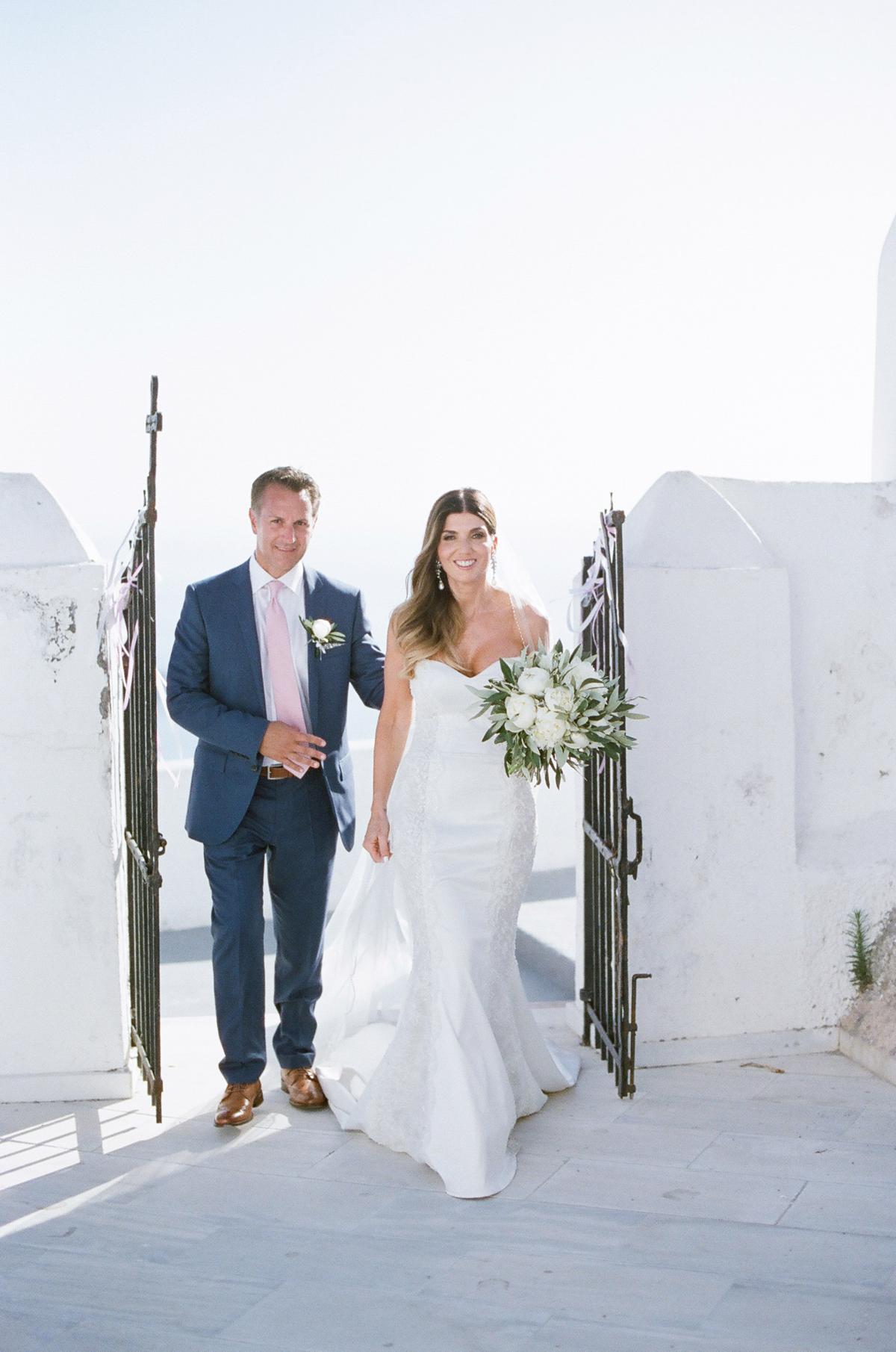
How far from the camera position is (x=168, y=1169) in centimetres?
398

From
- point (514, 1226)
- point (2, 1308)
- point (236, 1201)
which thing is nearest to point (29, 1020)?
point (236, 1201)

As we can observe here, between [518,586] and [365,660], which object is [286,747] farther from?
[518,586]

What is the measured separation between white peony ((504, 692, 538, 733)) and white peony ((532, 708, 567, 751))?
0.02m

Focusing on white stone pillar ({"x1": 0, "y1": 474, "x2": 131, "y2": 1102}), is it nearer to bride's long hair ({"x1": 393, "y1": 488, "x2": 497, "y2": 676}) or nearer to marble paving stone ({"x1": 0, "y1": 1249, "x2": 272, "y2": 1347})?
bride's long hair ({"x1": 393, "y1": 488, "x2": 497, "y2": 676})

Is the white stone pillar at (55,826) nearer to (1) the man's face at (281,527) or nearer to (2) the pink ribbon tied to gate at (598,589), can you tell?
(1) the man's face at (281,527)

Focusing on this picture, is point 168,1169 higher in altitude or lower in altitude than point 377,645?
lower

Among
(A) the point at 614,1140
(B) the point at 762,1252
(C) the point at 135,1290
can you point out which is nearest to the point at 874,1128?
(A) the point at 614,1140

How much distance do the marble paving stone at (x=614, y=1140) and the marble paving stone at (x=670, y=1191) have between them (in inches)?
3.0

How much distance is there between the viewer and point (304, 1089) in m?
4.51

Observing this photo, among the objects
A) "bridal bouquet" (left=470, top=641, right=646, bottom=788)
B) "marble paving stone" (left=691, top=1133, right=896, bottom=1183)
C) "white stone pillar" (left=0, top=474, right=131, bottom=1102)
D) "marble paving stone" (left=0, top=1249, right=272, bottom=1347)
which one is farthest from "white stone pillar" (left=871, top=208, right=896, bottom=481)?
"marble paving stone" (left=0, top=1249, right=272, bottom=1347)

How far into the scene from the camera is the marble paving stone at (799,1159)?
12.7ft

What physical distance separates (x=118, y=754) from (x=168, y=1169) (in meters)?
1.51

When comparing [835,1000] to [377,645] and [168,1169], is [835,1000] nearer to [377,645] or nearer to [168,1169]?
[377,645]

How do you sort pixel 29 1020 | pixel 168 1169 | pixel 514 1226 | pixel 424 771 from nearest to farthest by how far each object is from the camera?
1. pixel 514 1226
2. pixel 168 1169
3. pixel 424 771
4. pixel 29 1020
